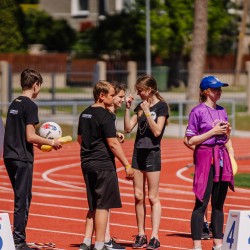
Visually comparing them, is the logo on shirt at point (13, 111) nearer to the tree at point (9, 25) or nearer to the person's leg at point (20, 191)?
the person's leg at point (20, 191)

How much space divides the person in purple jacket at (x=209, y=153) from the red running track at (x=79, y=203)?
42.0 inches

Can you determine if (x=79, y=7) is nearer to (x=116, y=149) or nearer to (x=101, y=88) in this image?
(x=101, y=88)

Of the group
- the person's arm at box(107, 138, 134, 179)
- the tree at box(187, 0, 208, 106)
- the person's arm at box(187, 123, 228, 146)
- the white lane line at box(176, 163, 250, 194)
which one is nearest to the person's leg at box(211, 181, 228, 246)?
the person's arm at box(187, 123, 228, 146)

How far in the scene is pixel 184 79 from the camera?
165 ft

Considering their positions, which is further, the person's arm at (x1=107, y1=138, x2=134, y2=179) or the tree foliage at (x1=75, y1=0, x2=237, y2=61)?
the tree foliage at (x1=75, y1=0, x2=237, y2=61)

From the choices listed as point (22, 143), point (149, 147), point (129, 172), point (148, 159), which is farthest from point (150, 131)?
point (22, 143)

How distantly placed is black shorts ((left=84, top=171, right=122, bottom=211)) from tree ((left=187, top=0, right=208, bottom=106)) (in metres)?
26.6

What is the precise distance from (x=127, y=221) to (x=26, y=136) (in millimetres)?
3693

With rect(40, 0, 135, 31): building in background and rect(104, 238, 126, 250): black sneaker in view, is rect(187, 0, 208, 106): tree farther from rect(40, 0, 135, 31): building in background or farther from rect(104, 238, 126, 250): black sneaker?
rect(40, 0, 135, 31): building in background

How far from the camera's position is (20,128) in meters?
12.3

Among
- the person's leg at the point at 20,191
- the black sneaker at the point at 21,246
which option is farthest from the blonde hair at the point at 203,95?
the black sneaker at the point at 21,246

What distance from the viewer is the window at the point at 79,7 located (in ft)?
230

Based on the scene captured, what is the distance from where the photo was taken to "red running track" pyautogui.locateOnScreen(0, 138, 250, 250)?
14117 millimetres

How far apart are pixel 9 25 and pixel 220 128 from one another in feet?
121
